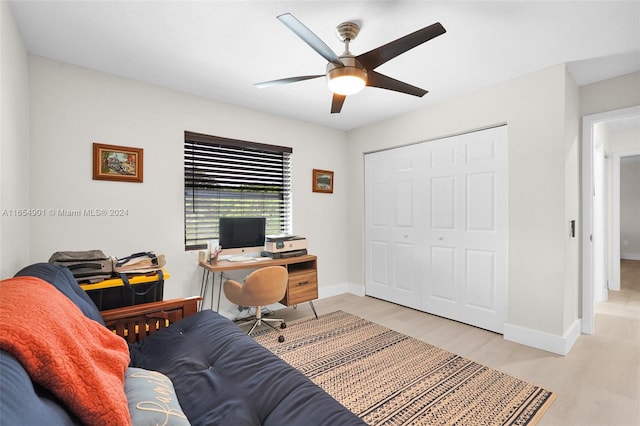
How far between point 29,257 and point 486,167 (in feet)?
13.5

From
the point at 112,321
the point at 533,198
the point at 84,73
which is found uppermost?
the point at 84,73

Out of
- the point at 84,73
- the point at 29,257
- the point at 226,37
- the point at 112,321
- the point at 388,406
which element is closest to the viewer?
the point at 112,321

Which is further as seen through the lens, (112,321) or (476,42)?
(476,42)

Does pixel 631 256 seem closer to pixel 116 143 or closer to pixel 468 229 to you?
pixel 468 229

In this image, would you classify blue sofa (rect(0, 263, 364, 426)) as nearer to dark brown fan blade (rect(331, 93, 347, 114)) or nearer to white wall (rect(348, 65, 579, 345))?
dark brown fan blade (rect(331, 93, 347, 114))

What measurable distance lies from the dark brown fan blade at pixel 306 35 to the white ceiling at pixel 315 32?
1.06 feet

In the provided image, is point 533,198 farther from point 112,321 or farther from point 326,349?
point 112,321

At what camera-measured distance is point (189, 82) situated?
2.83 metres

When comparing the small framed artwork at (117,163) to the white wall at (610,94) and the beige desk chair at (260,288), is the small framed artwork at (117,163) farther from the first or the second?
the white wall at (610,94)

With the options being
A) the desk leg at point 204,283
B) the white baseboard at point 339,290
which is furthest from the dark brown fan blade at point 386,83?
the white baseboard at point 339,290

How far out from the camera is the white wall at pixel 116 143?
2400 millimetres

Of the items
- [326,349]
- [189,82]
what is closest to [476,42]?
[189,82]

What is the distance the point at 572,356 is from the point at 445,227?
5.05ft

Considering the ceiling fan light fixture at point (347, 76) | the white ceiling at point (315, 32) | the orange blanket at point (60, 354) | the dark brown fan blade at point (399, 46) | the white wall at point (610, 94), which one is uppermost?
the white ceiling at point (315, 32)
